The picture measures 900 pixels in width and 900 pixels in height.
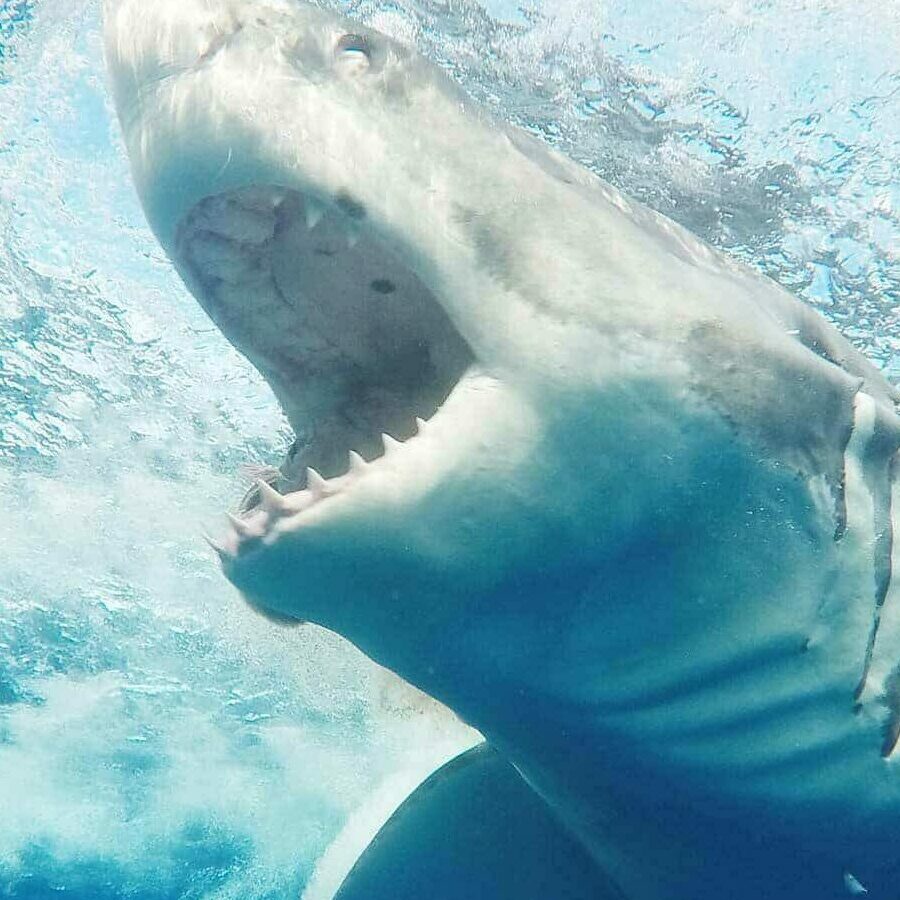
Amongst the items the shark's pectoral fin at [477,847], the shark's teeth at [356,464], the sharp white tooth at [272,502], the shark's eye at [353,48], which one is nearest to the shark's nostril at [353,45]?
the shark's eye at [353,48]

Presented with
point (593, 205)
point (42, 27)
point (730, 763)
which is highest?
point (593, 205)

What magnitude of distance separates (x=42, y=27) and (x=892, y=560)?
290 inches

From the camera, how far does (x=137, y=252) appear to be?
8.91 metres

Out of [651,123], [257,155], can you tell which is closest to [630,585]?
[257,155]

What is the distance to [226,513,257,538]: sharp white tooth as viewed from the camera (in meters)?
2.10

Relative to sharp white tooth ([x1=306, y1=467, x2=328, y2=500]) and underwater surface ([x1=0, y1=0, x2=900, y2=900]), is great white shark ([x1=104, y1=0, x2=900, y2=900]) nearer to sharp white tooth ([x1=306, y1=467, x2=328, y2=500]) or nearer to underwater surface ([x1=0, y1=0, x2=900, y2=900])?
sharp white tooth ([x1=306, y1=467, x2=328, y2=500])

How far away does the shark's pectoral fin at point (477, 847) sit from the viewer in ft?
12.1

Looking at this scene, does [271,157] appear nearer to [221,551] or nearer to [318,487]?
[318,487]

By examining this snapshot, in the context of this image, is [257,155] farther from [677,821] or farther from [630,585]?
[677,821]

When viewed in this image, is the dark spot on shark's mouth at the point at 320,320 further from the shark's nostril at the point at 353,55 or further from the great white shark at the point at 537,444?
the shark's nostril at the point at 353,55

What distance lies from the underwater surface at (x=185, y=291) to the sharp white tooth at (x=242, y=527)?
1.90 meters

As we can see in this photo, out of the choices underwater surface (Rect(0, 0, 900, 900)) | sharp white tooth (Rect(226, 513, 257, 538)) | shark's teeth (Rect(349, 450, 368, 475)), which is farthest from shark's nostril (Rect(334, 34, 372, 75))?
underwater surface (Rect(0, 0, 900, 900))

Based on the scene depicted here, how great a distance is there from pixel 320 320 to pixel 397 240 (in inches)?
27.5

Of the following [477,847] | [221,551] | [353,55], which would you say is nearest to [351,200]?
[353,55]
